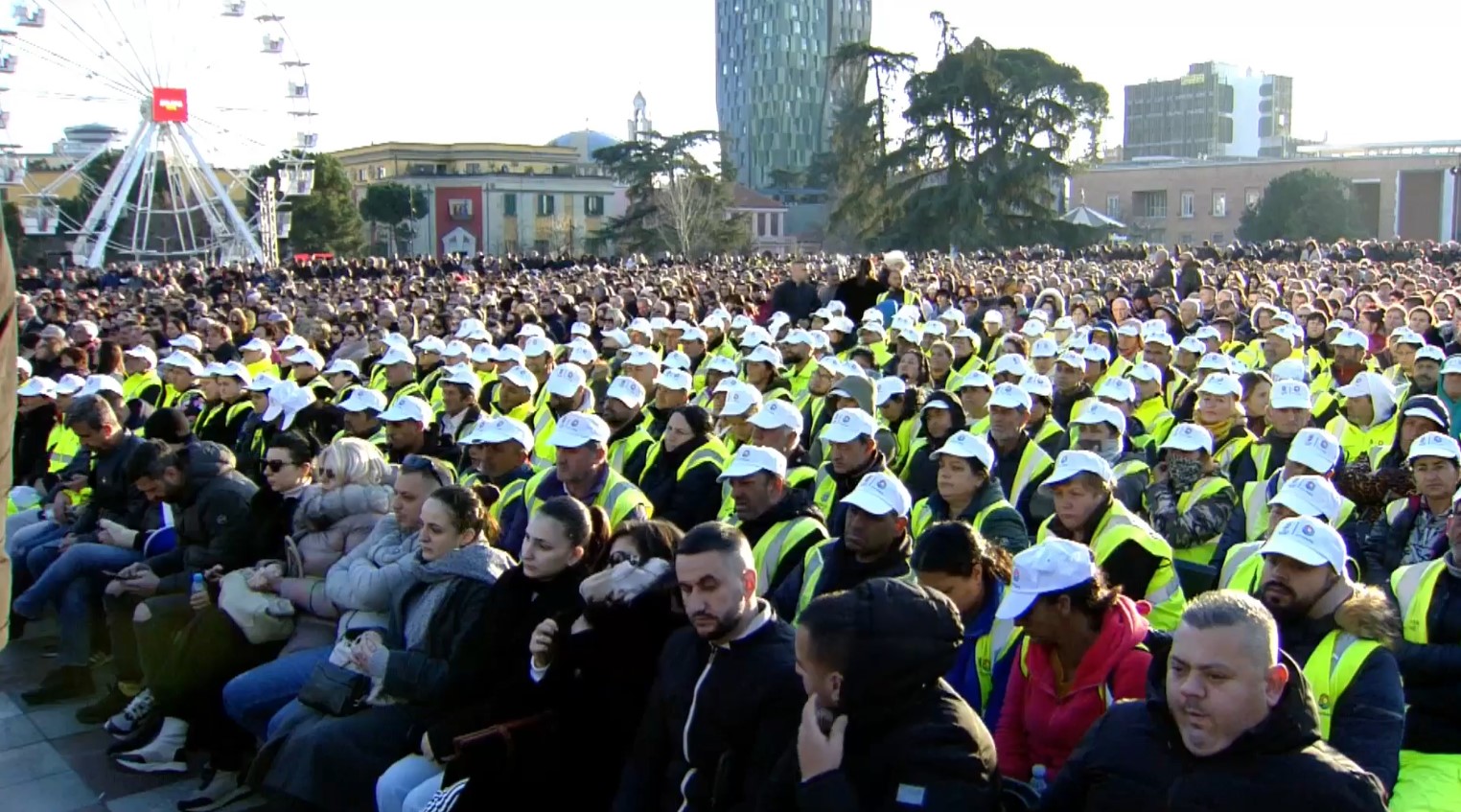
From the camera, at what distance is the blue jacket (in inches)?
169

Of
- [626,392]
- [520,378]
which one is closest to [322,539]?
[626,392]

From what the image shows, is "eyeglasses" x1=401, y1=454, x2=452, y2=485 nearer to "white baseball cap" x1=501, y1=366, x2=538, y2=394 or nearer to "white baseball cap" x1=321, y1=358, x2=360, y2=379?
"white baseball cap" x1=501, y1=366, x2=538, y2=394

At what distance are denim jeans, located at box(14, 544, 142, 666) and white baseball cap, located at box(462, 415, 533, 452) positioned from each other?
6.55ft

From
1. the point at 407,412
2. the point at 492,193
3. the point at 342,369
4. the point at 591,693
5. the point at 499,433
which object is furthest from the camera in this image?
the point at 492,193

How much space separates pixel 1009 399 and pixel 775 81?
419 feet

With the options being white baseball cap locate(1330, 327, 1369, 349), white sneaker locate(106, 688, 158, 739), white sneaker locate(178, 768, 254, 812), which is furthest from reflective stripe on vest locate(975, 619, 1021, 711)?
white baseball cap locate(1330, 327, 1369, 349)

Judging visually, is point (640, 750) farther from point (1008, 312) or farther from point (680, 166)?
point (680, 166)

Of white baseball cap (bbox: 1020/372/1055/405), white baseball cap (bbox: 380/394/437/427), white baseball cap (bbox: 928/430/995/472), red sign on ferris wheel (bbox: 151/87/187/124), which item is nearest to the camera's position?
white baseball cap (bbox: 928/430/995/472)

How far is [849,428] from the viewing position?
249 inches

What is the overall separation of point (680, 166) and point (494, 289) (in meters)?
41.2

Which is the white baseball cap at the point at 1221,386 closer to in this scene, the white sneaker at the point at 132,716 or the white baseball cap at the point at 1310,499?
the white baseball cap at the point at 1310,499

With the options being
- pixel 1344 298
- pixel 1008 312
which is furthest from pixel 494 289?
pixel 1344 298

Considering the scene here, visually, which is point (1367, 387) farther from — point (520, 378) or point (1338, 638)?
point (520, 378)

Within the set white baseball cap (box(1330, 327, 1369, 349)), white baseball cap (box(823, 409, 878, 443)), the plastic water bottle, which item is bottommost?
the plastic water bottle
